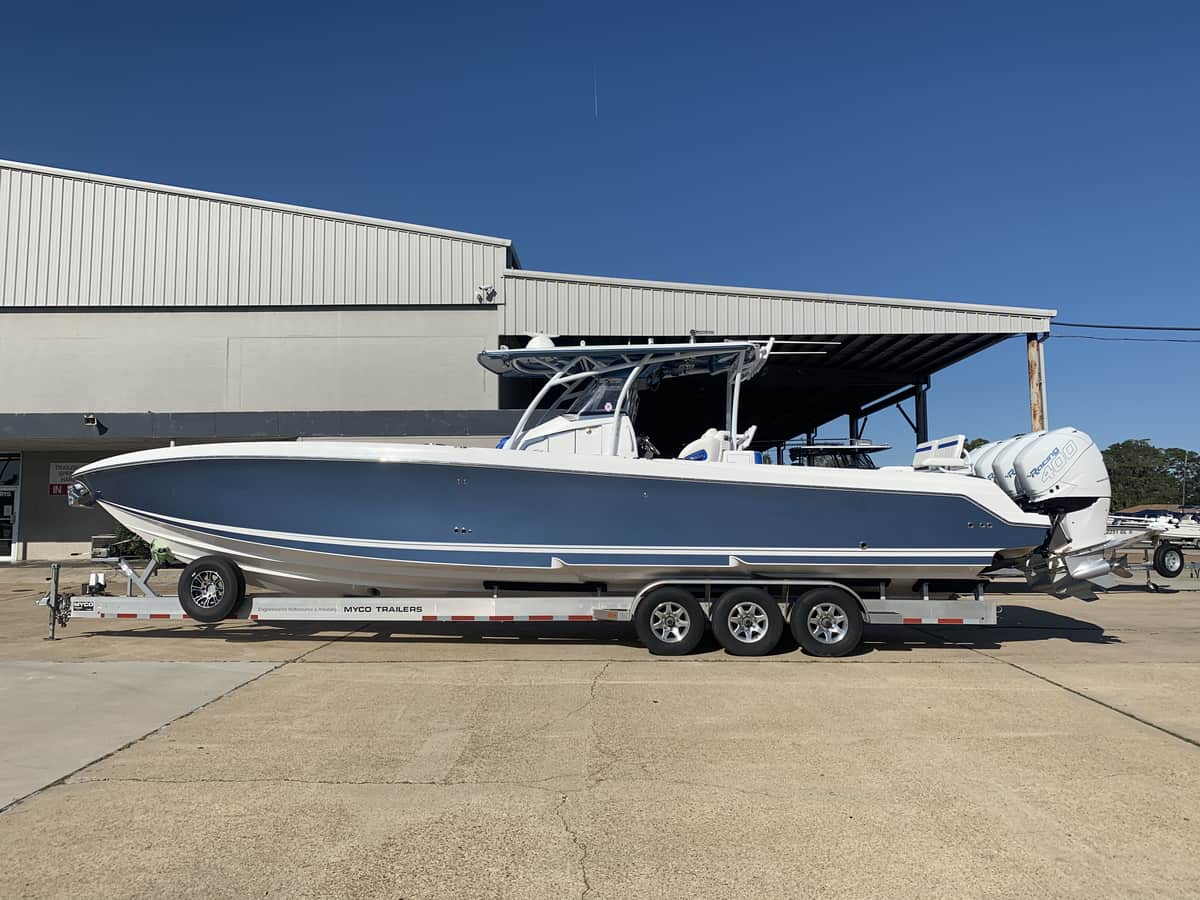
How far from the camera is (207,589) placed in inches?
296

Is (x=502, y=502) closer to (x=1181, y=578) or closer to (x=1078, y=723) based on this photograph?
(x=1078, y=723)

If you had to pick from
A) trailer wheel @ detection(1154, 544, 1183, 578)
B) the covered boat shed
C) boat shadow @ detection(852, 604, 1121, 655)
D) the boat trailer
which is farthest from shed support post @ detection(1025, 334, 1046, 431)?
the boat trailer

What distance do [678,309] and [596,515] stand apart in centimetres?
1107

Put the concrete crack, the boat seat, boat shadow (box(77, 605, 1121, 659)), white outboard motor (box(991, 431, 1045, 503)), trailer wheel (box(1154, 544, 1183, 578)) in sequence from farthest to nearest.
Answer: trailer wheel (box(1154, 544, 1183, 578))
white outboard motor (box(991, 431, 1045, 503))
boat shadow (box(77, 605, 1121, 659))
the boat seat
the concrete crack

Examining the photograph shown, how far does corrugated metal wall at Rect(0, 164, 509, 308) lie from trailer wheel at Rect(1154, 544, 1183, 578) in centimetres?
1400

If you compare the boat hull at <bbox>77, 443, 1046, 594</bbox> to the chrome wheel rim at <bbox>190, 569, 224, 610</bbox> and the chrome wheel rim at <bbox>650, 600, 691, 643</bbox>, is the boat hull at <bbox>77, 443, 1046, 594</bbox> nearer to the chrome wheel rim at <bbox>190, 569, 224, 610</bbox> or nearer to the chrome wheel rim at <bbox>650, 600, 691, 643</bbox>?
the chrome wheel rim at <bbox>650, 600, 691, 643</bbox>

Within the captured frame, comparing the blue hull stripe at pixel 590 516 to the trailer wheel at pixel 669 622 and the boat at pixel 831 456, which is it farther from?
the boat at pixel 831 456

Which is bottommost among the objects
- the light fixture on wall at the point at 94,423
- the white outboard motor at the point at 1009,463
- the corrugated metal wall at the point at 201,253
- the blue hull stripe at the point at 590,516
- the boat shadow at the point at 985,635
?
the boat shadow at the point at 985,635

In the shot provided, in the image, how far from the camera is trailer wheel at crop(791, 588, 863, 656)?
7.24 meters

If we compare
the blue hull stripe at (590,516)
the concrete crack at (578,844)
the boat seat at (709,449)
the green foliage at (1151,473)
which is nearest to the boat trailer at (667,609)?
the blue hull stripe at (590,516)

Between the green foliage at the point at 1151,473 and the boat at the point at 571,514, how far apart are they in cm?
8486

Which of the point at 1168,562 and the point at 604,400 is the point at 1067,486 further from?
the point at 1168,562

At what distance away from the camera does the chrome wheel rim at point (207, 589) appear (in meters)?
7.47

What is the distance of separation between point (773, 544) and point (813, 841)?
4.08 metres
